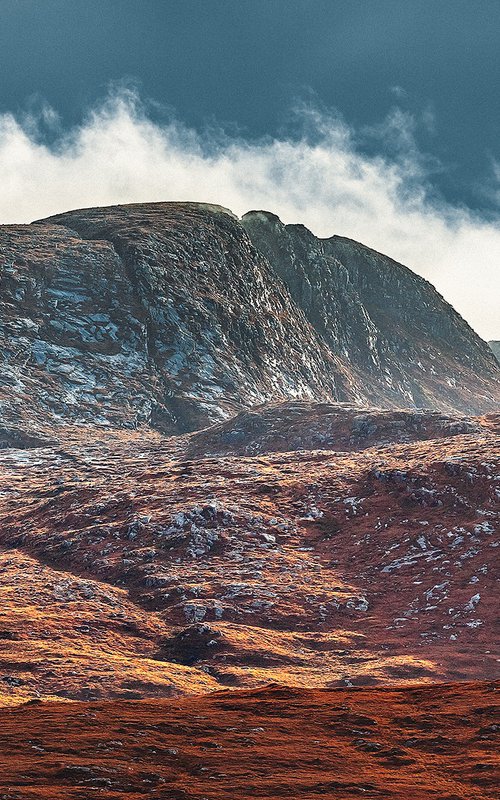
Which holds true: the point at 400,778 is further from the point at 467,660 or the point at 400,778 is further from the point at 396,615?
the point at 396,615

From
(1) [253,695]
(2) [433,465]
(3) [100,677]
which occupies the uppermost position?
(2) [433,465]

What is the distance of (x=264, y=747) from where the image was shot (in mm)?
33000

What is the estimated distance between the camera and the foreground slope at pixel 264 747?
27422mm

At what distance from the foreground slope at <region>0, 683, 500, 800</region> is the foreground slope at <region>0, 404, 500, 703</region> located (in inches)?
771

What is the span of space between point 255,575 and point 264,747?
4927 centimetres

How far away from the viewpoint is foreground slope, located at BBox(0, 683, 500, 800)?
27422mm

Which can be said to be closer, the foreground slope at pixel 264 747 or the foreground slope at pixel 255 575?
the foreground slope at pixel 264 747

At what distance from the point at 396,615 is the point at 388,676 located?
12968mm

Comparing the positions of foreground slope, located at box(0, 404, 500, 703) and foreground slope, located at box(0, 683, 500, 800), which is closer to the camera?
foreground slope, located at box(0, 683, 500, 800)

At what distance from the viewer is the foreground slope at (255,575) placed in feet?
208

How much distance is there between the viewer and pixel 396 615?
7381 cm

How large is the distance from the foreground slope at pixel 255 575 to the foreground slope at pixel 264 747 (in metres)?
19.6

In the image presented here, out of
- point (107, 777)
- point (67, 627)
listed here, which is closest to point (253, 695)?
point (107, 777)

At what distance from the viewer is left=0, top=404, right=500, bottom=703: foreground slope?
63.5 metres
